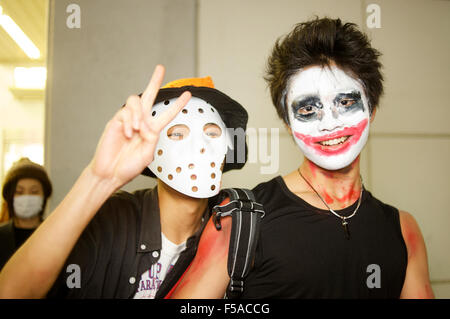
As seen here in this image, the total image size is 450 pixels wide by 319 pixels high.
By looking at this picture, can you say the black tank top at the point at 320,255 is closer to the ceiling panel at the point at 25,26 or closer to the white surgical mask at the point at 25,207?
the white surgical mask at the point at 25,207

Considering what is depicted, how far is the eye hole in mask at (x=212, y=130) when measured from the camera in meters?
1.09

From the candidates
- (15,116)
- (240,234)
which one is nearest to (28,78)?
(15,116)

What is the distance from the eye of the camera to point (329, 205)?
1127mm

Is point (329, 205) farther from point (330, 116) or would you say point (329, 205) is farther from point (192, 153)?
point (192, 153)

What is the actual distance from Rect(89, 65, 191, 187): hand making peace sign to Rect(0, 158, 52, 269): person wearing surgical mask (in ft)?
2.19

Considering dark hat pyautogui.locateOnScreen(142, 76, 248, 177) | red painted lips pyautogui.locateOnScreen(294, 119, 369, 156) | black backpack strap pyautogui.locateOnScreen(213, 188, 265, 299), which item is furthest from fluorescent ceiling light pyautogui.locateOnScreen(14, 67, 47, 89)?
red painted lips pyautogui.locateOnScreen(294, 119, 369, 156)

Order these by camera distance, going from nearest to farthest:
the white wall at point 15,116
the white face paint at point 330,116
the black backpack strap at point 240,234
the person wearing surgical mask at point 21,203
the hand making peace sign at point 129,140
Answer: the hand making peace sign at point 129,140, the black backpack strap at point 240,234, the white face paint at point 330,116, the person wearing surgical mask at point 21,203, the white wall at point 15,116

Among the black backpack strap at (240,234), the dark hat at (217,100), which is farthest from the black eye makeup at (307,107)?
the black backpack strap at (240,234)

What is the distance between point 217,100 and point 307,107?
31 centimetres

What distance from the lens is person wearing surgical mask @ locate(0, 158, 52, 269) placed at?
1.24 meters

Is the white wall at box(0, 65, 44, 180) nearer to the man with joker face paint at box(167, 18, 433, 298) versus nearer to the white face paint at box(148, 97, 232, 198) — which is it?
the white face paint at box(148, 97, 232, 198)

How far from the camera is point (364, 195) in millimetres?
1172

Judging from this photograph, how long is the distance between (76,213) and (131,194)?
1.16 feet

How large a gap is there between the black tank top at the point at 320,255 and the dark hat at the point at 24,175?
92 cm
